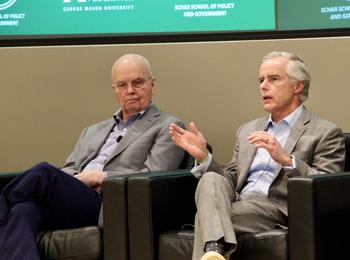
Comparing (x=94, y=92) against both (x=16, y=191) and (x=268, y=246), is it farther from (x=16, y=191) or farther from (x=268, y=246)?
(x=268, y=246)

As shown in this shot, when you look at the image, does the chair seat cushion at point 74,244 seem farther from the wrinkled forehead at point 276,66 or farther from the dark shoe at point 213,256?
the wrinkled forehead at point 276,66

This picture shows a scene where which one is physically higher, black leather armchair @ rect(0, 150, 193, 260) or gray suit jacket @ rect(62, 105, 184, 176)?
gray suit jacket @ rect(62, 105, 184, 176)

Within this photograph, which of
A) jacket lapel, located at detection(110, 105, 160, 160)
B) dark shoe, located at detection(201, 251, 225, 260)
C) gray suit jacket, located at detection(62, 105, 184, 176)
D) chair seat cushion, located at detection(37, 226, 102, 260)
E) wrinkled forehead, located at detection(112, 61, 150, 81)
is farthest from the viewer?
wrinkled forehead, located at detection(112, 61, 150, 81)

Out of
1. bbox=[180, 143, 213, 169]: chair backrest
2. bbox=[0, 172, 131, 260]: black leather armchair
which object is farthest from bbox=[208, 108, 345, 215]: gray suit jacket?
bbox=[0, 172, 131, 260]: black leather armchair

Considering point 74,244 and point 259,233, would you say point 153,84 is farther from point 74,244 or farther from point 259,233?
point 259,233

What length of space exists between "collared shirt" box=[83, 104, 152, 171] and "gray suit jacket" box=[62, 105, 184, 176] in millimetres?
24

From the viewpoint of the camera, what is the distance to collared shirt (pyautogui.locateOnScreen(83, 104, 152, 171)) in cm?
429

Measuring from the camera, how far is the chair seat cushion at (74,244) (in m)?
3.61

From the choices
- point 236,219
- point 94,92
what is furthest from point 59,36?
point 236,219

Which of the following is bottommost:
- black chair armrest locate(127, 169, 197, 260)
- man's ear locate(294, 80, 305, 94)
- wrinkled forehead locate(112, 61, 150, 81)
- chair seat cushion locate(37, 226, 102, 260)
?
chair seat cushion locate(37, 226, 102, 260)

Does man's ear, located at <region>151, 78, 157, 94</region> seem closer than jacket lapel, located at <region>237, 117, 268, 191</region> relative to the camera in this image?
No

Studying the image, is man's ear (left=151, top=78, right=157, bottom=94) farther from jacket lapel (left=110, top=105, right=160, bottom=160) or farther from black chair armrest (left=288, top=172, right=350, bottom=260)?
black chair armrest (left=288, top=172, right=350, bottom=260)

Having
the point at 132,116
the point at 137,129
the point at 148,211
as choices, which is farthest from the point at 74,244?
the point at 132,116

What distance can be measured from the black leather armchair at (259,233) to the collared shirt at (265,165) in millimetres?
285
